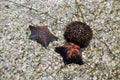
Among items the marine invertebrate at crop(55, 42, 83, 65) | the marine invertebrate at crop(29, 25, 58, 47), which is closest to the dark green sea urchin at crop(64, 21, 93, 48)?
the marine invertebrate at crop(55, 42, 83, 65)

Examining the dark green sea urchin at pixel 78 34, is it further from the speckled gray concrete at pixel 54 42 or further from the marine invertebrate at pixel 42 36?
the marine invertebrate at pixel 42 36

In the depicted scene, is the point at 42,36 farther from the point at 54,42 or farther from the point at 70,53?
the point at 70,53

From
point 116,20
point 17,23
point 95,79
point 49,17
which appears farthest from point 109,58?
point 17,23

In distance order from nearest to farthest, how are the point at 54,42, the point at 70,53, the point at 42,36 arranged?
the point at 70,53 → the point at 42,36 → the point at 54,42

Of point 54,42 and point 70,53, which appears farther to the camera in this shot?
point 54,42

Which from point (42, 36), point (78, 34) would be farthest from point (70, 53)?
point (42, 36)

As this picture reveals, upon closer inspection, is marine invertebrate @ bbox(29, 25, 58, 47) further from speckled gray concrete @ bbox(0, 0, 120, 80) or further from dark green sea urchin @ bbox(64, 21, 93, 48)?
dark green sea urchin @ bbox(64, 21, 93, 48)

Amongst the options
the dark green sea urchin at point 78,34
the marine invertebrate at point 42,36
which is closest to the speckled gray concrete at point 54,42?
the marine invertebrate at point 42,36
